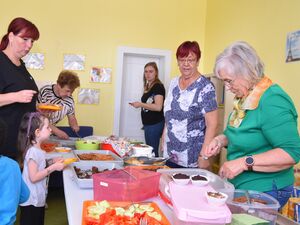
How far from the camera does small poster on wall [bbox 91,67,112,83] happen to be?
423 cm

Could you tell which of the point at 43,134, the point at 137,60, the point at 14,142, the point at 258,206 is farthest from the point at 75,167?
the point at 137,60

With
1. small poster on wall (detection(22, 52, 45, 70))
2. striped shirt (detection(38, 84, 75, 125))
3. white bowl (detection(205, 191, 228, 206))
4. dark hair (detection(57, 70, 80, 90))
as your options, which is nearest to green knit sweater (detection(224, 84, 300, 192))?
white bowl (detection(205, 191, 228, 206))

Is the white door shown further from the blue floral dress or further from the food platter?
the food platter

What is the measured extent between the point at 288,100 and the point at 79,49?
3473 millimetres

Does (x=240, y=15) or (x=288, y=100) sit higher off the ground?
(x=240, y=15)

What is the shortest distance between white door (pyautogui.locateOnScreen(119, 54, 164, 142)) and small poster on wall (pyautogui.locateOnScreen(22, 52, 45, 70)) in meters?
1.15

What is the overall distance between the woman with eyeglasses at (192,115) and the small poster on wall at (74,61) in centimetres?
250

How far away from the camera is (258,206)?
0.90 metres

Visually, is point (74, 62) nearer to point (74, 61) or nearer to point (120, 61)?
point (74, 61)

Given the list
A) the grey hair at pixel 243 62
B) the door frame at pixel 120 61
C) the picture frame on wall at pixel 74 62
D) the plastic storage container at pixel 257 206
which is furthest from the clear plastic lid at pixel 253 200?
the picture frame on wall at pixel 74 62

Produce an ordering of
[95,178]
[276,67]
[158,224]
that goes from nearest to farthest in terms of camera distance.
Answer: [158,224]
[95,178]
[276,67]

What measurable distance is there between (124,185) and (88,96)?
327cm

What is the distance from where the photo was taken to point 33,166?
64.7 inches

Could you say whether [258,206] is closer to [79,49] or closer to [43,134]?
[43,134]
